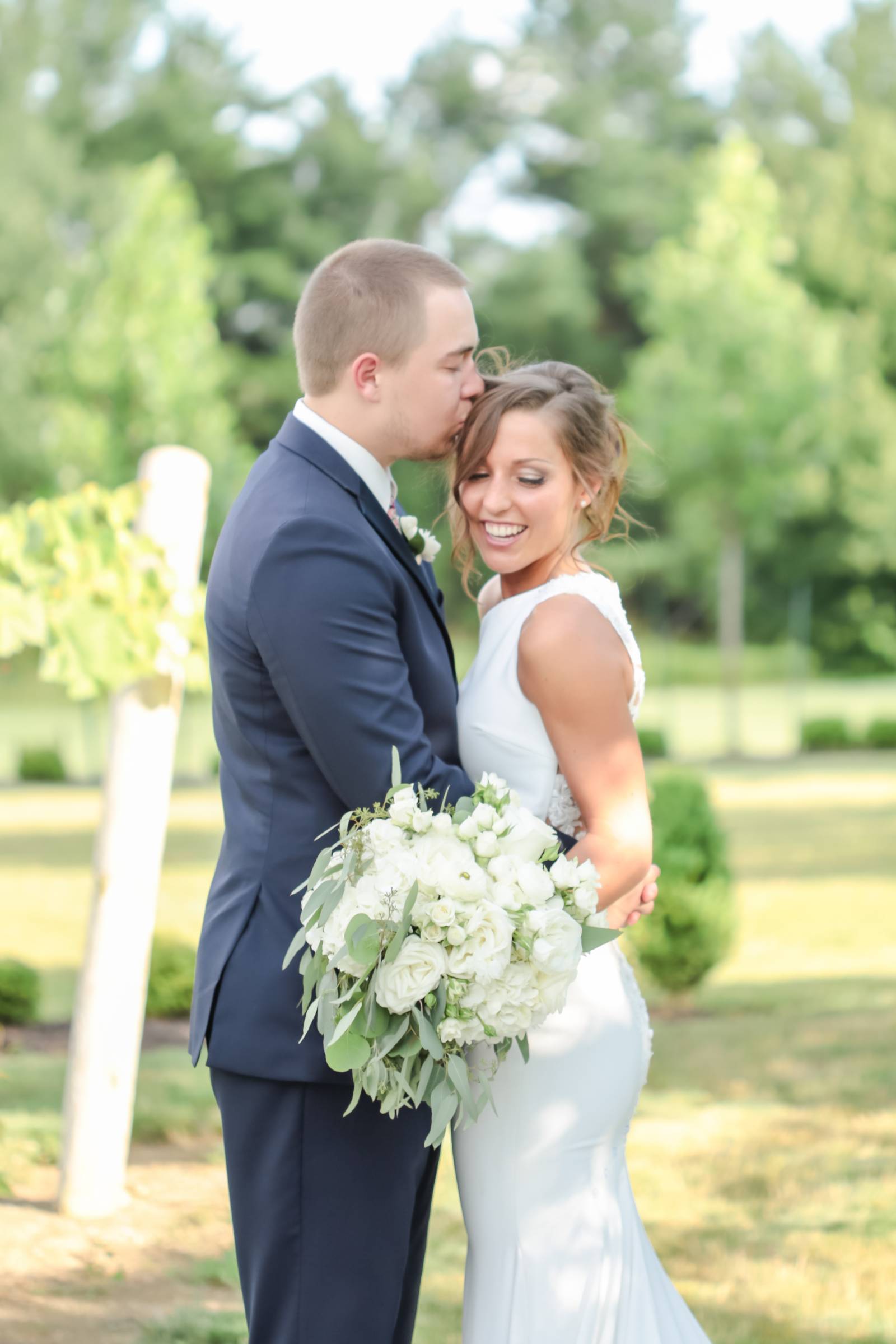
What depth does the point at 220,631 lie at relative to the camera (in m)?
2.51

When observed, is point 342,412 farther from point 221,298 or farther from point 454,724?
point 221,298

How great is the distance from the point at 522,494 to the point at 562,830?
0.67 m

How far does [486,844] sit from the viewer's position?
7.39 ft

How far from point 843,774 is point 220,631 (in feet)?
66.6

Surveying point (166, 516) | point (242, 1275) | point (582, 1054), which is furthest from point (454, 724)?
point (166, 516)

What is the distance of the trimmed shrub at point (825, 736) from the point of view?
25312mm

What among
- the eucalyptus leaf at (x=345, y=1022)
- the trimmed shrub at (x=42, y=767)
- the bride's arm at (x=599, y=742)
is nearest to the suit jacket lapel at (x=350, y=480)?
the bride's arm at (x=599, y=742)

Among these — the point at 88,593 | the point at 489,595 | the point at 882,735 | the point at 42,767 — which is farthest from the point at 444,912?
the point at 882,735

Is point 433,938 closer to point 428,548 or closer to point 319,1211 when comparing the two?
point 319,1211

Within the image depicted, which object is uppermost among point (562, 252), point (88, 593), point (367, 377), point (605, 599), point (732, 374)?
point (562, 252)

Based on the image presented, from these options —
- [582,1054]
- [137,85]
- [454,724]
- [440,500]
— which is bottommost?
[582,1054]

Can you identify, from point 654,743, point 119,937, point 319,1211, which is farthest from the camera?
point 654,743

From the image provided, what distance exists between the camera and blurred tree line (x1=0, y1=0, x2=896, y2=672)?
2577 centimetres

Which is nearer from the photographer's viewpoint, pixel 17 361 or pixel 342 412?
pixel 342 412
